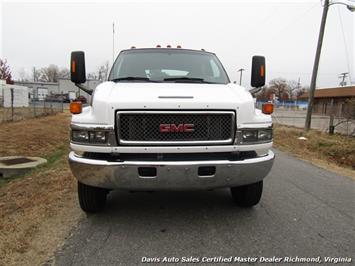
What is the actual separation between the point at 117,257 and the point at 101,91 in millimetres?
1812

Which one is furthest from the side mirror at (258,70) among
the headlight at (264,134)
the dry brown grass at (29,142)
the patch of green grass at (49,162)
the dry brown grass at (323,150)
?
the dry brown grass at (29,142)

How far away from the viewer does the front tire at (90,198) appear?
4004 millimetres

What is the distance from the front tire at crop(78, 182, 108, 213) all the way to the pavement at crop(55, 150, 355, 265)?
12cm

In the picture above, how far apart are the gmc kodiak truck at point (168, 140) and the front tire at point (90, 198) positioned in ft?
1.21

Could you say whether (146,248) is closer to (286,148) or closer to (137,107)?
(137,107)

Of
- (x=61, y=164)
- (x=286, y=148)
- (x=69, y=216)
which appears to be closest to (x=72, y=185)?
(x=69, y=216)

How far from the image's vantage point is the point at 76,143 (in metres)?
3.63

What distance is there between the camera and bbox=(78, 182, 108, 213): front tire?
4.00 m

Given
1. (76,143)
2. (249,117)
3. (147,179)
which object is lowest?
(147,179)

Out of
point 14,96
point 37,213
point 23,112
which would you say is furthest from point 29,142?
point 14,96

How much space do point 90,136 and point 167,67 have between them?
180cm

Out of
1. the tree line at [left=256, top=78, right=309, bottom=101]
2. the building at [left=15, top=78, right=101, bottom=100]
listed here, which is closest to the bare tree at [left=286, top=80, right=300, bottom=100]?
the tree line at [left=256, top=78, right=309, bottom=101]

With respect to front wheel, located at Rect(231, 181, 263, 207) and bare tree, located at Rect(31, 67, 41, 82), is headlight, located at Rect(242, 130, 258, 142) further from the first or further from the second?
bare tree, located at Rect(31, 67, 41, 82)

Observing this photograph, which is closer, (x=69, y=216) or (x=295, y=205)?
(x=69, y=216)
